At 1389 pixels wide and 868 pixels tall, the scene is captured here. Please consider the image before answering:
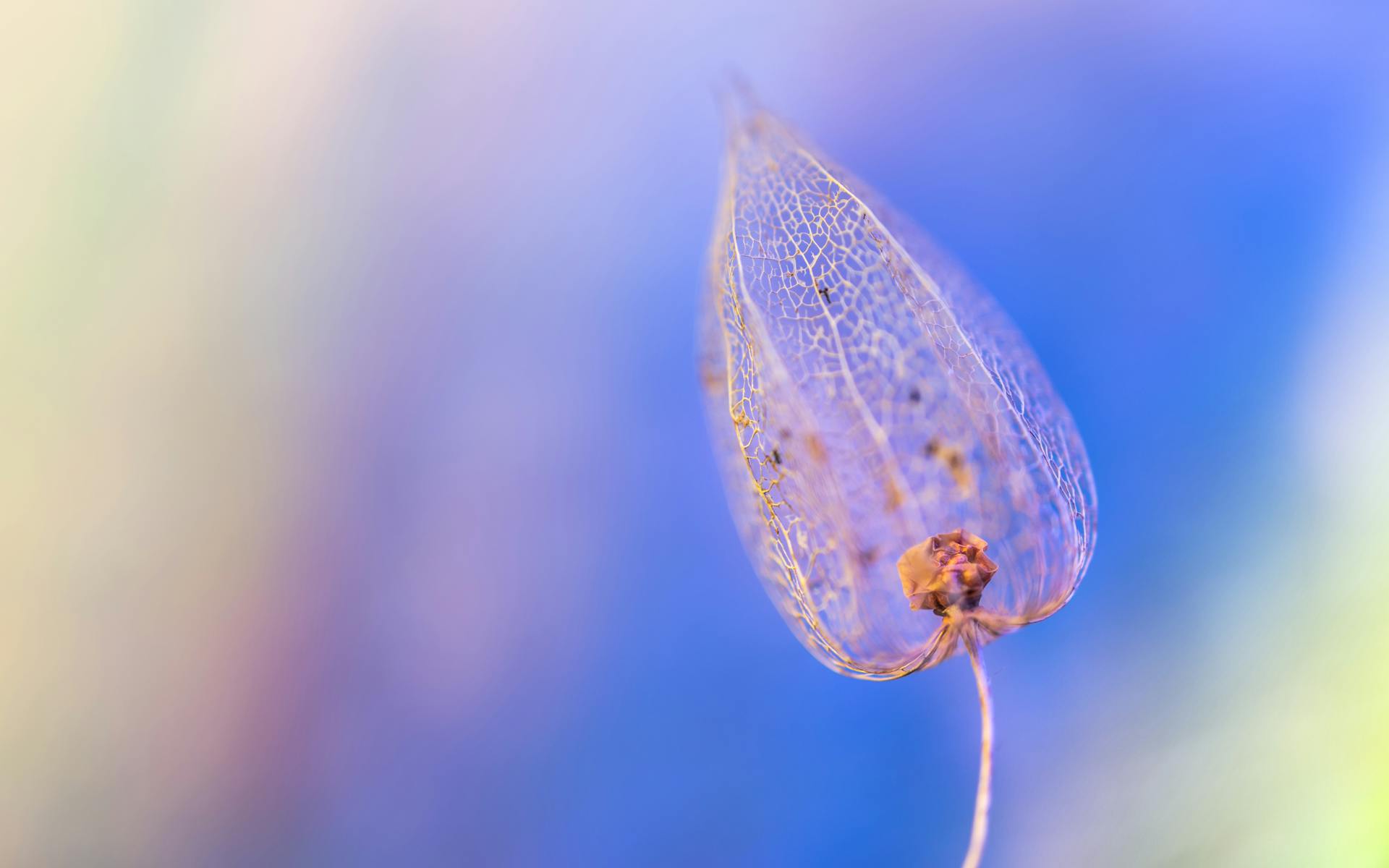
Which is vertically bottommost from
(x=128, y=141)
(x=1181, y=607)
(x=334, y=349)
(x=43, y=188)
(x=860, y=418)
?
(x=1181, y=607)

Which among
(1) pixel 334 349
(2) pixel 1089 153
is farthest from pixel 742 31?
(1) pixel 334 349

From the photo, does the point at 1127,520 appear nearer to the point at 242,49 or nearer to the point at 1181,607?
the point at 1181,607

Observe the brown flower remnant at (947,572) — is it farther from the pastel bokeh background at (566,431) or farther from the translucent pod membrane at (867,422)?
the pastel bokeh background at (566,431)

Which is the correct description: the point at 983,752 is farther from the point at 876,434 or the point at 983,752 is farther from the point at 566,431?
the point at 566,431

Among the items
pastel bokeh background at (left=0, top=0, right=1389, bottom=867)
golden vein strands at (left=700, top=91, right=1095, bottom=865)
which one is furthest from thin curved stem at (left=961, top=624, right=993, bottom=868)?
pastel bokeh background at (left=0, top=0, right=1389, bottom=867)

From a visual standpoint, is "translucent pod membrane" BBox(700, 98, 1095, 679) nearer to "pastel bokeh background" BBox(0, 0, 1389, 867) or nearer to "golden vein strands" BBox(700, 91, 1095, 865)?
"golden vein strands" BBox(700, 91, 1095, 865)

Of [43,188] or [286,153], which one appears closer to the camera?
[43,188]
